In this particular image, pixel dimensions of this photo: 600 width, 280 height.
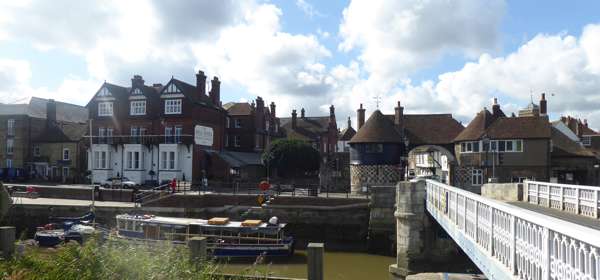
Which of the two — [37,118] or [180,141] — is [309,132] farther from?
[37,118]

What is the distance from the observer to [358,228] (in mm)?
28578

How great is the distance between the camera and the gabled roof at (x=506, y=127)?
113 feet

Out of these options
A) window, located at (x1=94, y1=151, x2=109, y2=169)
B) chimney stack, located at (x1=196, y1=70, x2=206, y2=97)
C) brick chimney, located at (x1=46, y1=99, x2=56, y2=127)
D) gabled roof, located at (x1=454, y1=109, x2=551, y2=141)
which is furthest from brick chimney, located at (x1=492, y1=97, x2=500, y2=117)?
brick chimney, located at (x1=46, y1=99, x2=56, y2=127)

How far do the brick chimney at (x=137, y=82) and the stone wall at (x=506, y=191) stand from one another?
3570 cm

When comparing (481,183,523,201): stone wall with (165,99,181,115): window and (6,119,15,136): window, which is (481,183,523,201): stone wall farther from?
(6,119,15,136): window

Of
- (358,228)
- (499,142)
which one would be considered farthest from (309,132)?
(358,228)

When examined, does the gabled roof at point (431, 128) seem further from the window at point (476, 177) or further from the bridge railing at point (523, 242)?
the bridge railing at point (523, 242)

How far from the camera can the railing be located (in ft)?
40.9

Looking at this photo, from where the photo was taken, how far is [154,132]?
45.4m

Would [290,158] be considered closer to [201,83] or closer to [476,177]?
[201,83]

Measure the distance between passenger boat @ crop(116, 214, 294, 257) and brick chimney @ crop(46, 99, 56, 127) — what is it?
129ft

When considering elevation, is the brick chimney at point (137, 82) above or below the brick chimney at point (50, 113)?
above

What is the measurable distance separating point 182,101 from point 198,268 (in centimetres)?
3519

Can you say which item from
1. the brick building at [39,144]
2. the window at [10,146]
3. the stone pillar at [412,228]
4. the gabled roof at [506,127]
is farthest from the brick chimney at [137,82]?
the stone pillar at [412,228]
